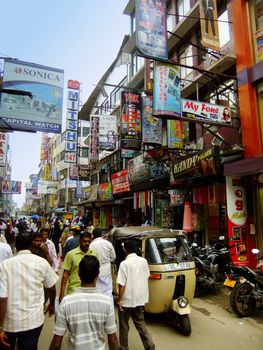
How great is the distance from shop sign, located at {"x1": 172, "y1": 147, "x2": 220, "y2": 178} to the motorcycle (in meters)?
3.86

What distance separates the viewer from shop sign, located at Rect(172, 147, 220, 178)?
31.0 ft

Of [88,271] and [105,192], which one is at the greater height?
[105,192]

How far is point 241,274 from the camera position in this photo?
6.52 metres

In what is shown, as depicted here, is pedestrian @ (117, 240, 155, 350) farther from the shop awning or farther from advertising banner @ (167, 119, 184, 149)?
advertising banner @ (167, 119, 184, 149)

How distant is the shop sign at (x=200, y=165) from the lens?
9438mm

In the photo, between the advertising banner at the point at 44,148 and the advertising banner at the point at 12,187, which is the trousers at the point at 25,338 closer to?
the advertising banner at the point at 12,187

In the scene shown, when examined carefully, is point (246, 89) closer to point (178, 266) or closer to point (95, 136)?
point (178, 266)

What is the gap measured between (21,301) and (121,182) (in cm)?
1577

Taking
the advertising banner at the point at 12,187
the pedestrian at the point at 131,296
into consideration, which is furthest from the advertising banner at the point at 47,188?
the pedestrian at the point at 131,296

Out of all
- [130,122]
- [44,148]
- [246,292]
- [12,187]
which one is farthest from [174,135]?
[44,148]

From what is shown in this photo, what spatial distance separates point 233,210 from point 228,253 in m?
1.55

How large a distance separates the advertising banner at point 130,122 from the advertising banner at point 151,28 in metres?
4.30

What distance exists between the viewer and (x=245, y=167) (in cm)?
842

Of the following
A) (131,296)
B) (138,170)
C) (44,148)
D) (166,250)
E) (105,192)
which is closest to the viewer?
(131,296)
